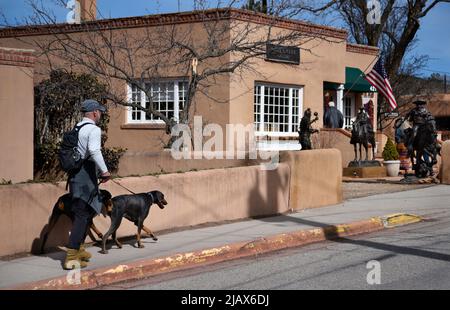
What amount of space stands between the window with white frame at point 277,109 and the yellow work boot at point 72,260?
46.4ft

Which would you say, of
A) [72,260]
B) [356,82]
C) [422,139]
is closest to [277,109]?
[422,139]

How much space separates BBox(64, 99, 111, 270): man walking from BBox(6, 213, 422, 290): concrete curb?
336 millimetres

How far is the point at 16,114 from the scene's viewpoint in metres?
14.4

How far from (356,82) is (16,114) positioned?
16.1 m

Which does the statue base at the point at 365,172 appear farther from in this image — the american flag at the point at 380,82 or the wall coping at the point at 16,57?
the wall coping at the point at 16,57

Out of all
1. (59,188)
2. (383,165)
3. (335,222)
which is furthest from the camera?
(383,165)

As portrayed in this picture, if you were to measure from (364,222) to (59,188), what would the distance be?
18.9ft

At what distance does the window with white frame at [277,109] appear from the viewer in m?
22.3

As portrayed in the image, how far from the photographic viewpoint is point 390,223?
43.0ft

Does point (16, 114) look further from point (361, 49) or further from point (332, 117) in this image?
point (361, 49)

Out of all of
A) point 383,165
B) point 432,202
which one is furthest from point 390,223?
point 383,165

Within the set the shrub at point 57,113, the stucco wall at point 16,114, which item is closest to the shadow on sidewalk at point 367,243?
the stucco wall at point 16,114
